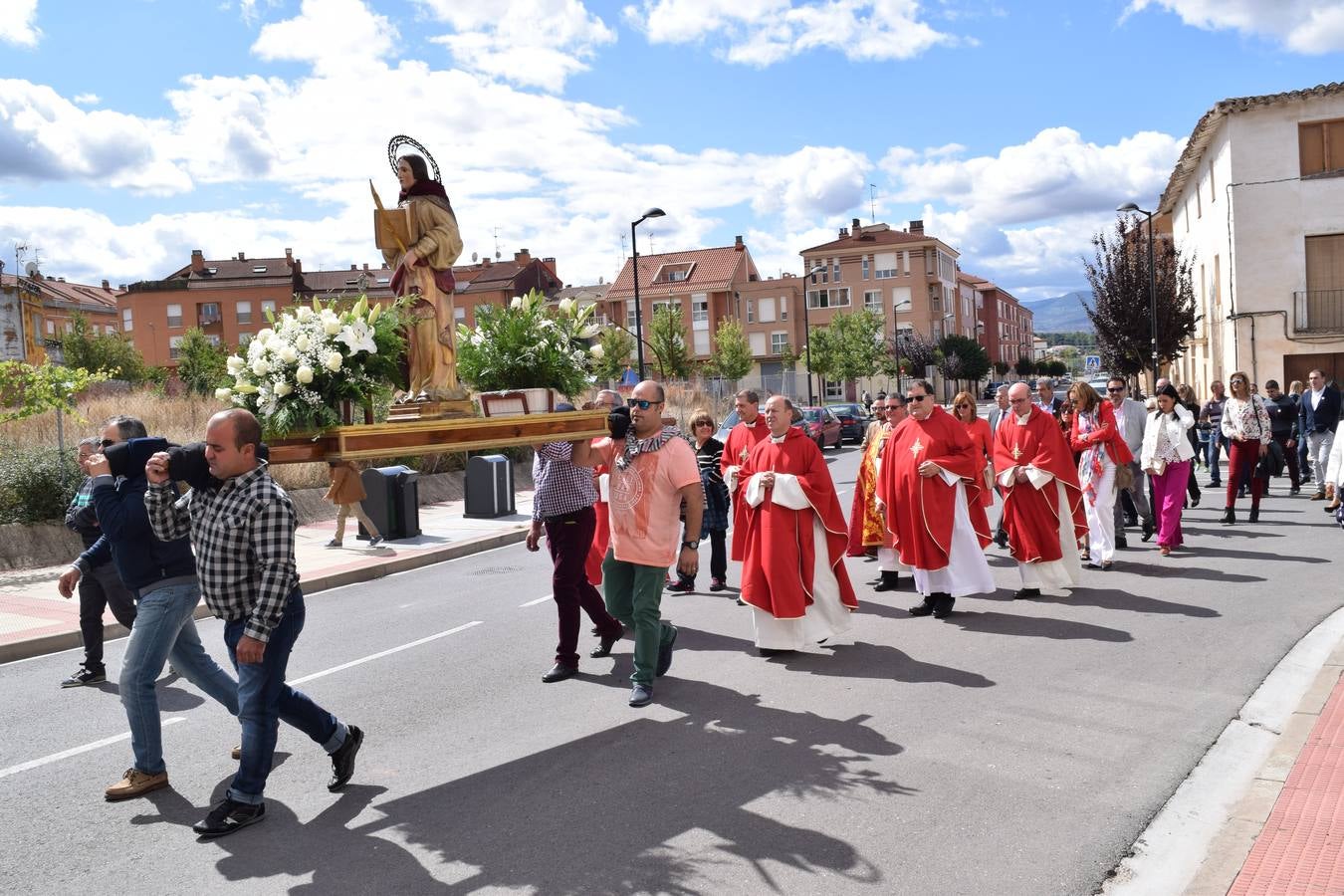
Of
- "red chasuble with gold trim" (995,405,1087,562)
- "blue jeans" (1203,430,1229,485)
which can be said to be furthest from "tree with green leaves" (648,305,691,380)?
"red chasuble with gold trim" (995,405,1087,562)

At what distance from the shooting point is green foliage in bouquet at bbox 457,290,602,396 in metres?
6.78

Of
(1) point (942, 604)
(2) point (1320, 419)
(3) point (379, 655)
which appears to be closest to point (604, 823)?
(3) point (379, 655)

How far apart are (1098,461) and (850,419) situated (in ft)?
86.5

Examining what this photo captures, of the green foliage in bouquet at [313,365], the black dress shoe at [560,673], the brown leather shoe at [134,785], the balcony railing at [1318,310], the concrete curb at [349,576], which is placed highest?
the balcony railing at [1318,310]

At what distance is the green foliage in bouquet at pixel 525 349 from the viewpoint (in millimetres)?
6777

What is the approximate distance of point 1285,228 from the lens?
28.4 m

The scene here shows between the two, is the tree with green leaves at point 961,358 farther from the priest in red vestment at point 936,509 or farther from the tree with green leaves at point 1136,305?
the priest in red vestment at point 936,509

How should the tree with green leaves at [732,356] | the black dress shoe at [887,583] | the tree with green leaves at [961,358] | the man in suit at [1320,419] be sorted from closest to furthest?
Result: 1. the black dress shoe at [887,583]
2. the man in suit at [1320,419]
3. the tree with green leaves at [732,356]
4. the tree with green leaves at [961,358]

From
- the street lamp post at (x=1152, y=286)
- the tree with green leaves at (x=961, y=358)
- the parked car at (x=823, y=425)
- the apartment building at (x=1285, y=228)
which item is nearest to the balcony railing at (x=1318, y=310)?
the apartment building at (x=1285, y=228)

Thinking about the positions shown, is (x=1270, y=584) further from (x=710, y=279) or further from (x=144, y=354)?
(x=144, y=354)

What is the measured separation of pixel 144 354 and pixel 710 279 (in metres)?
40.9

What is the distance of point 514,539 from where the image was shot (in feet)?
54.4

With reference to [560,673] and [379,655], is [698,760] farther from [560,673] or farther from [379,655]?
[379,655]

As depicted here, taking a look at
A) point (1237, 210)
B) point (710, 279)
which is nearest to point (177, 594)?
point (1237, 210)
